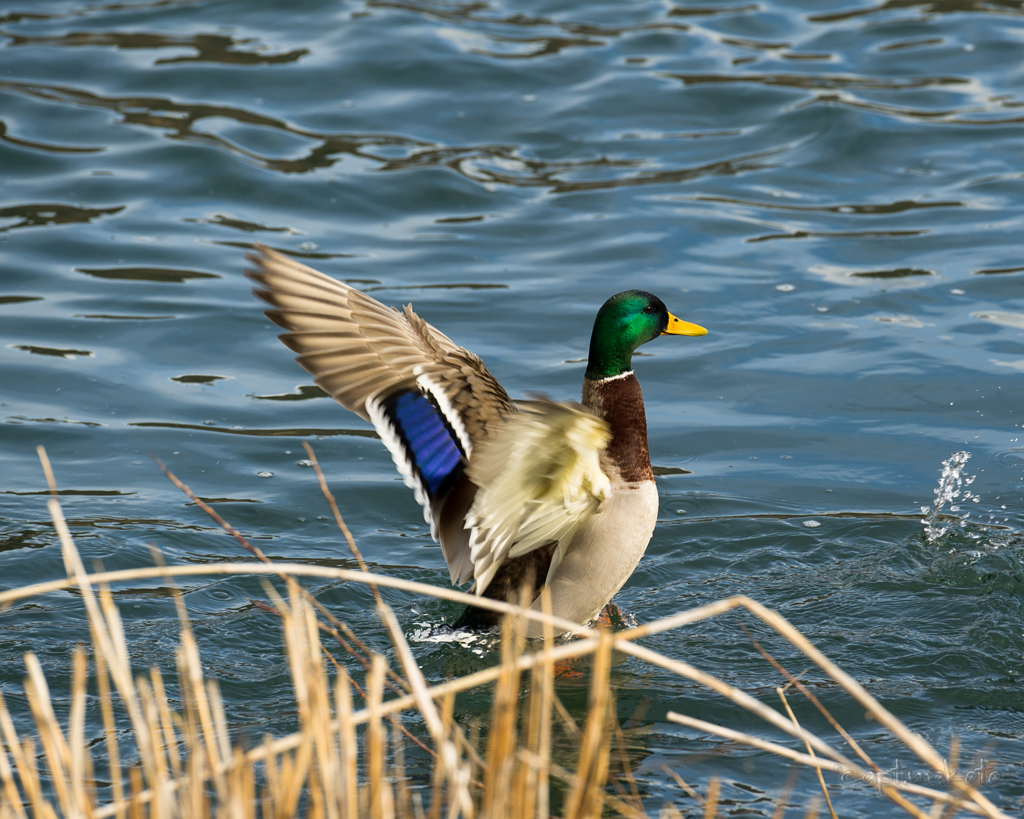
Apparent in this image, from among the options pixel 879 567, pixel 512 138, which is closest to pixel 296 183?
pixel 512 138

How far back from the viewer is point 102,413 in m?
6.50

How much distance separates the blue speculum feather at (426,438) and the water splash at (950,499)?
228 cm

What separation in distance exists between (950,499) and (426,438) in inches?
107

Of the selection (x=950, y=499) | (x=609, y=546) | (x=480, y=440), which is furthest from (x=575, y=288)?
(x=480, y=440)

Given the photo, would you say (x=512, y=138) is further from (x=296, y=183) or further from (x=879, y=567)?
(x=879, y=567)

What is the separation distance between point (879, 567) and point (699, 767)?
1.73 metres

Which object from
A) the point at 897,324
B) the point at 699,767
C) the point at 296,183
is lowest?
the point at 699,767

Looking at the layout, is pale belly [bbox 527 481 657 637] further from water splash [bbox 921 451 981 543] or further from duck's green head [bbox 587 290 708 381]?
water splash [bbox 921 451 981 543]

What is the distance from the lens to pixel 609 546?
14.1 ft

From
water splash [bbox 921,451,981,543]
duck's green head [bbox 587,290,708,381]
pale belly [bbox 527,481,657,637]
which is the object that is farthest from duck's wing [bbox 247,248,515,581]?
water splash [bbox 921,451,981,543]

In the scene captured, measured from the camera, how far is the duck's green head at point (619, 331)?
4.54 meters

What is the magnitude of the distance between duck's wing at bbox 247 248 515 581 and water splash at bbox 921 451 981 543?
2.24 metres

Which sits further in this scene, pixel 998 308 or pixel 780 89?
pixel 780 89

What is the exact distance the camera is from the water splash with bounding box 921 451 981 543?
5.34m
